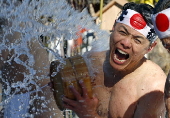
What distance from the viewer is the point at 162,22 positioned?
7.70 feet

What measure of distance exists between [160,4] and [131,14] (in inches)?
27.6

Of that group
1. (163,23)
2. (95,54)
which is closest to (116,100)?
(95,54)

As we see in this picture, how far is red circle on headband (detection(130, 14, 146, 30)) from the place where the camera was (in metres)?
3.01

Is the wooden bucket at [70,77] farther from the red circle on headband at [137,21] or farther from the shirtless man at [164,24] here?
the shirtless man at [164,24]

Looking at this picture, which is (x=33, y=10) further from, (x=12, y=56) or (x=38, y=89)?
(x=38, y=89)

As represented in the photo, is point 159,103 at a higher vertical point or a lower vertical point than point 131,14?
lower

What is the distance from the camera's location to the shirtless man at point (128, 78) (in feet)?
9.66

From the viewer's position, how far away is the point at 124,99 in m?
3.11

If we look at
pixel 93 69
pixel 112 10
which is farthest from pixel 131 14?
pixel 112 10

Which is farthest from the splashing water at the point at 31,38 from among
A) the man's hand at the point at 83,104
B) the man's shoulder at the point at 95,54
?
the man's hand at the point at 83,104

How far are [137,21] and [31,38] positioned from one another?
0.93 metres

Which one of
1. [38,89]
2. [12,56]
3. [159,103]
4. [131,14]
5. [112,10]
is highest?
[112,10]

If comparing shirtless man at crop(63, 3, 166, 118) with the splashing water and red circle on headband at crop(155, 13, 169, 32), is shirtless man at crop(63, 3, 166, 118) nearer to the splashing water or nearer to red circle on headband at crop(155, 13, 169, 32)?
the splashing water

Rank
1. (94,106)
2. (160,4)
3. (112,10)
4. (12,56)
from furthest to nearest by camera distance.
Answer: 1. (112,10)
2. (12,56)
3. (94,106)
4. (160,4)
